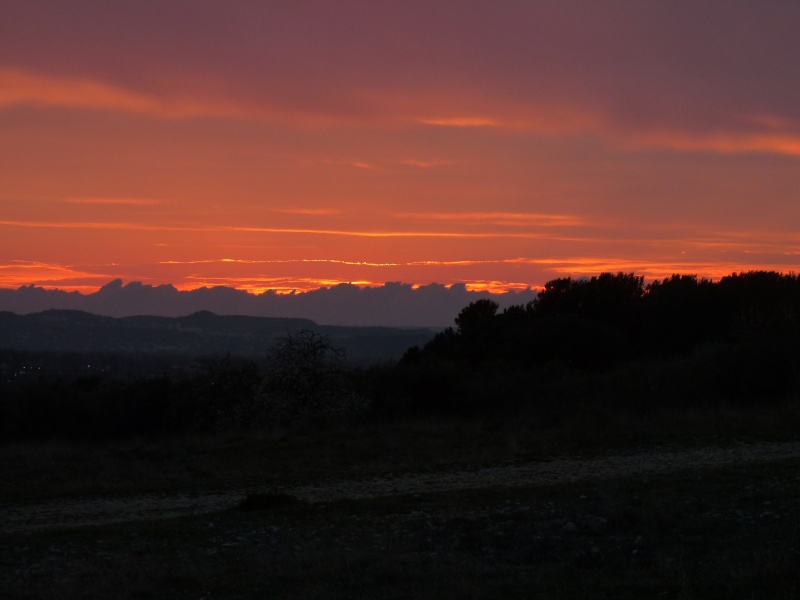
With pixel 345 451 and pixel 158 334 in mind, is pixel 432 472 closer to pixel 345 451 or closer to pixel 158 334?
pixel 345 451

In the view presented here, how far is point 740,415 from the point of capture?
22.7 m

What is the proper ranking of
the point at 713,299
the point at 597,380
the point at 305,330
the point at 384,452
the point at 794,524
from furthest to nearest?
the point at 713,299 < the point at 305,330 < the point at 597,380 < the point at 384,452 < the point at 794,524

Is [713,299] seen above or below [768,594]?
above

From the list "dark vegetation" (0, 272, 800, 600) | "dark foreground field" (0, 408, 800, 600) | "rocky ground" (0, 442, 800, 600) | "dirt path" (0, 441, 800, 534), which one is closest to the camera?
"rocky ground" (0, 442, 800, 600)

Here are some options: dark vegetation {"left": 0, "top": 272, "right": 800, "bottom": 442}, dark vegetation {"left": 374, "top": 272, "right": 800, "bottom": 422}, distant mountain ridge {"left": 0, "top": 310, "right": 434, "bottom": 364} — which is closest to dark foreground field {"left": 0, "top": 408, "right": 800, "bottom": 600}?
dark vegetation {"left": 0, "top": 272, "right": 800, "bottom": 442}

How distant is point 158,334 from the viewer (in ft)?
451

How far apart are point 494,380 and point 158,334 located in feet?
369

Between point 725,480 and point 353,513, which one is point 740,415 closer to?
point 725,480

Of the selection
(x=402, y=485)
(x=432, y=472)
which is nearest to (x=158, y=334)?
(x=432, y=472)

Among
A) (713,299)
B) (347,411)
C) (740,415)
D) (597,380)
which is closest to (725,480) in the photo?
(740,415)

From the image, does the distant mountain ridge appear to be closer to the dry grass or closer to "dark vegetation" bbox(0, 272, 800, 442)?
"dark vegetation" bbox(0, 272, 800, 442)

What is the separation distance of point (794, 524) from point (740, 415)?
46.9ft

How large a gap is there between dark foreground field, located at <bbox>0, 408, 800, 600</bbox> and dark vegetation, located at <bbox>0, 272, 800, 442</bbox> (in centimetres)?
702

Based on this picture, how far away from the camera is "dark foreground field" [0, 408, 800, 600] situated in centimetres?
806
